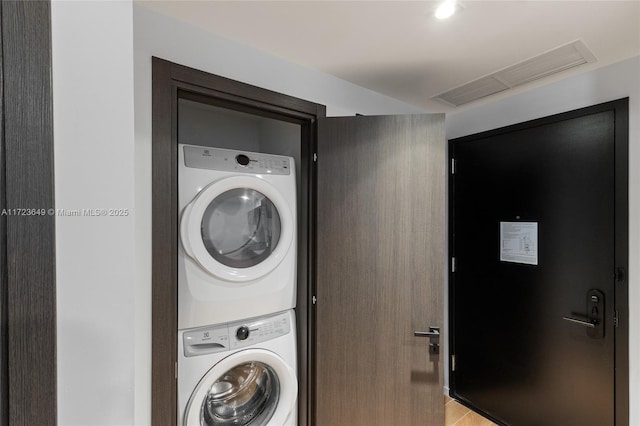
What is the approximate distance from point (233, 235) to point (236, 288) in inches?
11.0

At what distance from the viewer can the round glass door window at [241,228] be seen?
1468 mm

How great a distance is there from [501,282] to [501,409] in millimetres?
822

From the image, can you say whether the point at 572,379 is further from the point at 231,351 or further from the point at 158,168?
the point at 158,168

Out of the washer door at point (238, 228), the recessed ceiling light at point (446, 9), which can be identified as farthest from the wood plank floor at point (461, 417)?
the recessed ceiling light at point (446, 9)

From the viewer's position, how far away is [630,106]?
56.5 inches

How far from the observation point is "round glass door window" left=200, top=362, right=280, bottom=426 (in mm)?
1573

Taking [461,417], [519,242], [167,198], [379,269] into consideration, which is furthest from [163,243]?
[461,417]

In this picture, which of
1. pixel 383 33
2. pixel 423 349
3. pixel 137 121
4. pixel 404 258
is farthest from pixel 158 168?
pixel 423 349

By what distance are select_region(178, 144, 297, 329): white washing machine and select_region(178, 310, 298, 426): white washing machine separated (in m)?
0.07

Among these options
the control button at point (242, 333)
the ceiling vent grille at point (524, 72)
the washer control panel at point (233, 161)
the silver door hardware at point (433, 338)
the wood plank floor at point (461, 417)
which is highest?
the ceiling vent grille at point (524, 72)

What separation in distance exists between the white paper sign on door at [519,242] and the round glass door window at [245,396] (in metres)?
1.56

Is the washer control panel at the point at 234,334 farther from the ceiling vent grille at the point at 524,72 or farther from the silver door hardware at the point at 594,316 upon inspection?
the ceiling vent grille at the point at 524,72

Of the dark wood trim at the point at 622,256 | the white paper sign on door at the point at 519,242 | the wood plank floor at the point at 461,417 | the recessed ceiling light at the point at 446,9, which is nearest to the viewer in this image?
the recessed ceiling light at the point at 446,9

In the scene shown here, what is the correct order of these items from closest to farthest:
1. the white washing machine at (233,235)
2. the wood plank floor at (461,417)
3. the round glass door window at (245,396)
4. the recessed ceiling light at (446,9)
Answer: the recessed ceiling light at (446,9), the white washing machine at (233,235), the round glass door window at (245,396), the wood plank floor at (461,417)
